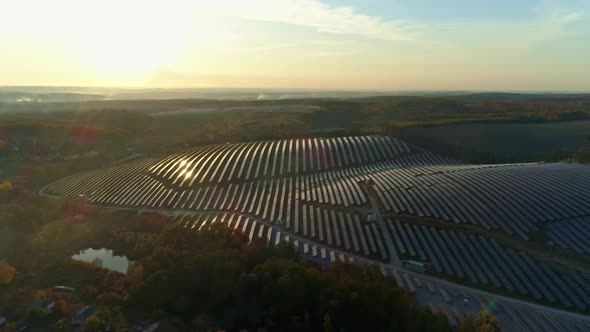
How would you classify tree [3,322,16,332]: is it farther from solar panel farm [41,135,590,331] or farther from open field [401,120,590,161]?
open field [401,120,590,161]

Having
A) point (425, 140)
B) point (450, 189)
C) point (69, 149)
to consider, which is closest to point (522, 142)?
point (425, 140)

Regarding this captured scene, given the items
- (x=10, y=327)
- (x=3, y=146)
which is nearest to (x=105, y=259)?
(x=10, y=327)

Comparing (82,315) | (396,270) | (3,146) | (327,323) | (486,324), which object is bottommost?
(82,315)

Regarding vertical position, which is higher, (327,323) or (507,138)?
(507,138)

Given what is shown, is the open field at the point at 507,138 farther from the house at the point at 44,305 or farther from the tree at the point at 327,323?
the house at the point at 44,305

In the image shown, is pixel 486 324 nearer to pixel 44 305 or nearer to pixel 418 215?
pixel 418 215

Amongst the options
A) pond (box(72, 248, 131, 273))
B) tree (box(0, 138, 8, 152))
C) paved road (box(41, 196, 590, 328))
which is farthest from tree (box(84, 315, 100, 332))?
tree (box(0, 138, 8, 152))

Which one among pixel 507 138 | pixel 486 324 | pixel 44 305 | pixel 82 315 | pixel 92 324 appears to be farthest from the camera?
pixel 507 138
